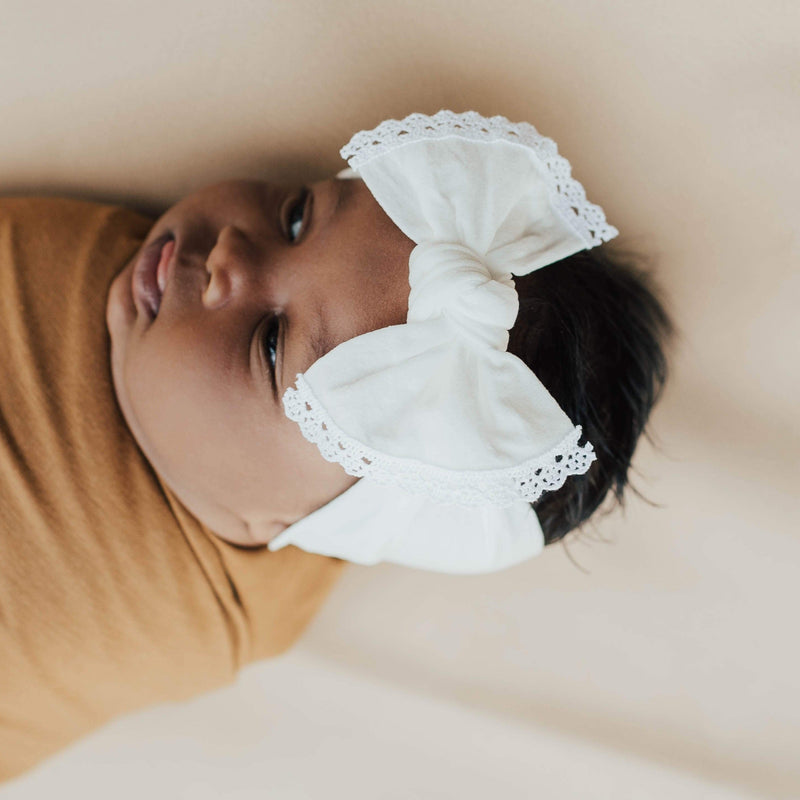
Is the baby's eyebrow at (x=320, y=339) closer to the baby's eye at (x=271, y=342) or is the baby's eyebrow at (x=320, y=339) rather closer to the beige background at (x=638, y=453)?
the baby's eye at (x=271, y=342)

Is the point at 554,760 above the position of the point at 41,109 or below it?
below

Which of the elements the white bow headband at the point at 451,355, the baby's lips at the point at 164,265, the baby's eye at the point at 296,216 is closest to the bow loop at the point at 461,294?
the white bow headband at the point at 451,355

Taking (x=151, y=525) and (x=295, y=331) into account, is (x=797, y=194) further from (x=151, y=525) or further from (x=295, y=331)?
(x=151, y=525)

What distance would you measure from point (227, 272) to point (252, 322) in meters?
0.06

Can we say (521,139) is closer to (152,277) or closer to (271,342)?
(271,342)

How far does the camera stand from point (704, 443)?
43.9 inches

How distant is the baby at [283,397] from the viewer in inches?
27.4

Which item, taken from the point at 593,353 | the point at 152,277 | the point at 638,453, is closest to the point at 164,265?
the point at 152,277

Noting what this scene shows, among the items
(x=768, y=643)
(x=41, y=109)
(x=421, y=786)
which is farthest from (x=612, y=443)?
(x=41, y=109)

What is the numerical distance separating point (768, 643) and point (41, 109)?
126 centimetres

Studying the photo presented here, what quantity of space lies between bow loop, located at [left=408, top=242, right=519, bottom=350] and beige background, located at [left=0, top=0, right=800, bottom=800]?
382 millimetres

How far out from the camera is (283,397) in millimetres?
735

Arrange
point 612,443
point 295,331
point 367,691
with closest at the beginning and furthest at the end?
1. point 295,331
2. point 612,443
3. point 367,691

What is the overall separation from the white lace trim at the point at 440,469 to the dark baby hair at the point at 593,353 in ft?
0.36
